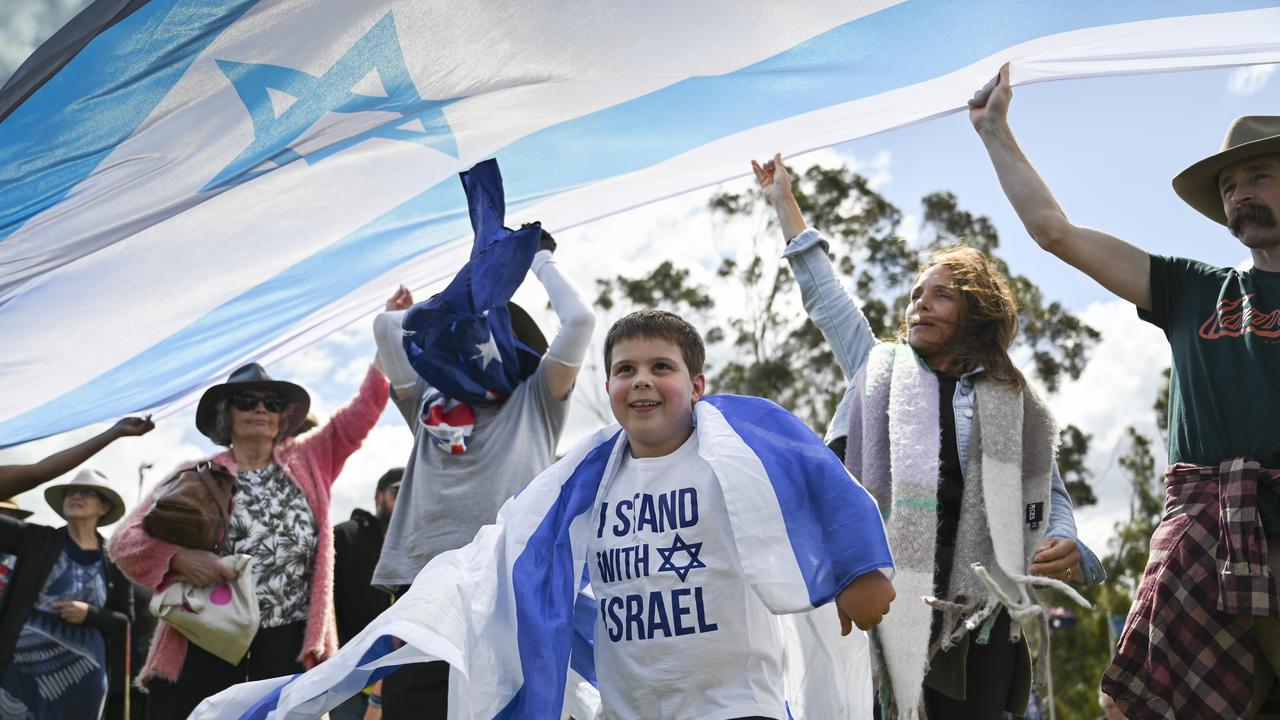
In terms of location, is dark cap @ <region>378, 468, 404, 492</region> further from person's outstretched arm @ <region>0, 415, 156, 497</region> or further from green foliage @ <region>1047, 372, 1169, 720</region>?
green foliage @ <region>1047, 372, 1169, 720</region>

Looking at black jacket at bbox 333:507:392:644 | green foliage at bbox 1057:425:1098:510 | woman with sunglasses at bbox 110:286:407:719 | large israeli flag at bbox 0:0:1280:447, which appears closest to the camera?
large israeli flag at bbox 0:0:1280:447

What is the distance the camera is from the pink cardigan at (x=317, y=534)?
494cm

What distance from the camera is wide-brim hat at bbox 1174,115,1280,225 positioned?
3408 mm

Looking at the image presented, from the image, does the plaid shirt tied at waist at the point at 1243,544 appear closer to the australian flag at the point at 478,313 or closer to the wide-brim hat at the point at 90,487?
the australian flag at the point at 478,313

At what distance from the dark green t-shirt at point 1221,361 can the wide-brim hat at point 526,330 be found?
7.15 ft

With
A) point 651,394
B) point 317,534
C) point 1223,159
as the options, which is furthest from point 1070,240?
point 317,534

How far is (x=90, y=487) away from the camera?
23.5ft

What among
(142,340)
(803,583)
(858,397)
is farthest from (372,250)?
(803,583)

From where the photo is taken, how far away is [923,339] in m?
4.00

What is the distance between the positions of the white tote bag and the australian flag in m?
1.39

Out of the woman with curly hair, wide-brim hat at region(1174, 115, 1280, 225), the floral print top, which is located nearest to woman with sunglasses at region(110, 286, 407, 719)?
the floral print top

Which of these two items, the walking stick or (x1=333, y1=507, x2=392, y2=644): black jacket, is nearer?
(x1=333, y1=507, x2=392, y2=644): black jacket

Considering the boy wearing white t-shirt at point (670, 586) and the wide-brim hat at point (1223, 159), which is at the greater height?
the wide-brim hat at point (1223, 159)

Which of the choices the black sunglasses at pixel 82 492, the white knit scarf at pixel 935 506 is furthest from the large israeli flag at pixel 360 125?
the black sunglasses at pixel 82 492
